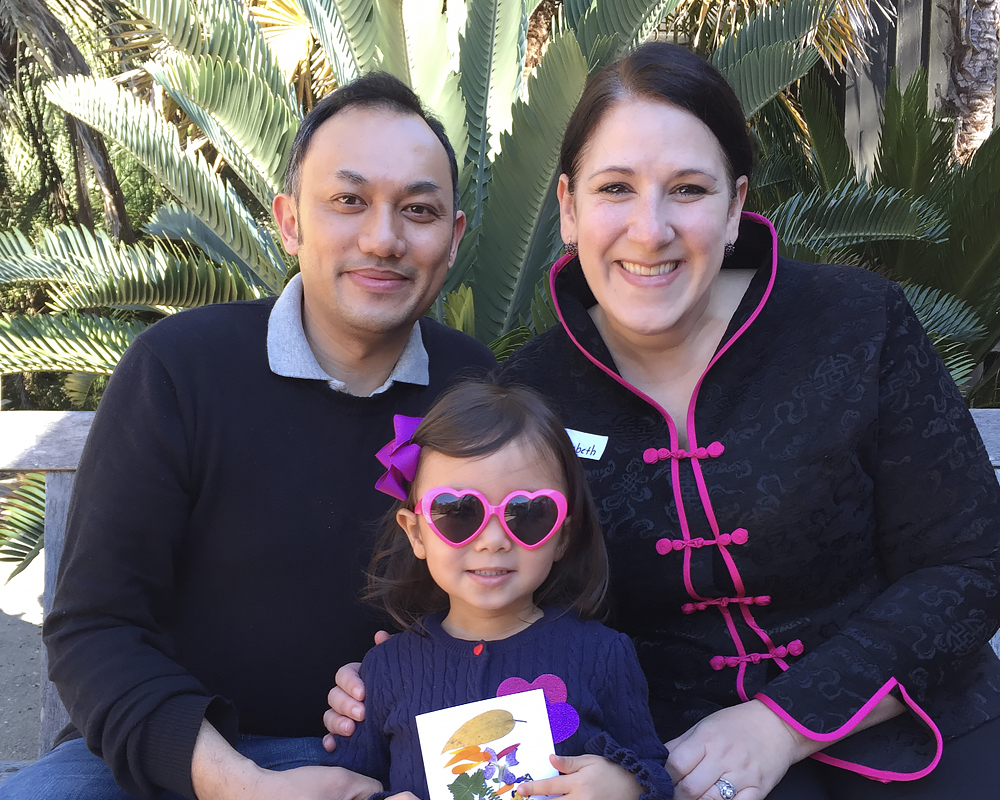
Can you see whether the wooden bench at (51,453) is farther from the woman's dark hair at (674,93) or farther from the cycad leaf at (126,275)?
the cycad leaf at (126,275)

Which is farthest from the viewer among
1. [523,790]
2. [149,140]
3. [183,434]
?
[149,140]

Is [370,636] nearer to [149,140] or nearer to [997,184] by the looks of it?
[149,140]

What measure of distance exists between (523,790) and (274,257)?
4.93m

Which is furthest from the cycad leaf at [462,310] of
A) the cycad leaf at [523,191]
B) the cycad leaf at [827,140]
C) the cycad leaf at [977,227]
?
the cycad leaf at [827,140]

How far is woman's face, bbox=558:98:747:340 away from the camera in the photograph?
82.3 inches

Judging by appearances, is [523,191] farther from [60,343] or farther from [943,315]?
[943,315]

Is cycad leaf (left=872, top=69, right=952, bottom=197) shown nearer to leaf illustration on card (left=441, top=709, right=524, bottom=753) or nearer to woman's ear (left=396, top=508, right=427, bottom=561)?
woman's ear (left=396, top=508, right=427, bottom=561)

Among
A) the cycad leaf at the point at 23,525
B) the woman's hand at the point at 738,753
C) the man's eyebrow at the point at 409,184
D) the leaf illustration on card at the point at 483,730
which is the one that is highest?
the man's eyebrow at the point at 409,184

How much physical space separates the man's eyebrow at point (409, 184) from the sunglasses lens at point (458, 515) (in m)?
0.84

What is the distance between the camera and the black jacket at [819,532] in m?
1.97

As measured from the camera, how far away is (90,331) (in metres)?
5.23

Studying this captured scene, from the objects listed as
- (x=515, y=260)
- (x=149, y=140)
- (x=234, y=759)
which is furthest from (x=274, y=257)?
(x=234, y=759)

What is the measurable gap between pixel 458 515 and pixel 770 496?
68 centimetres

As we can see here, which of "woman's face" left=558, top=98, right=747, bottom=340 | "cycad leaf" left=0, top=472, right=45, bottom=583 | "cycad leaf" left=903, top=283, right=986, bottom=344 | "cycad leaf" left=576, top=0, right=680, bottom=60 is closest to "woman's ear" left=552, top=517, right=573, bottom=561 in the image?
"woman's face" left=558, top=98, right=747, bottom=340
